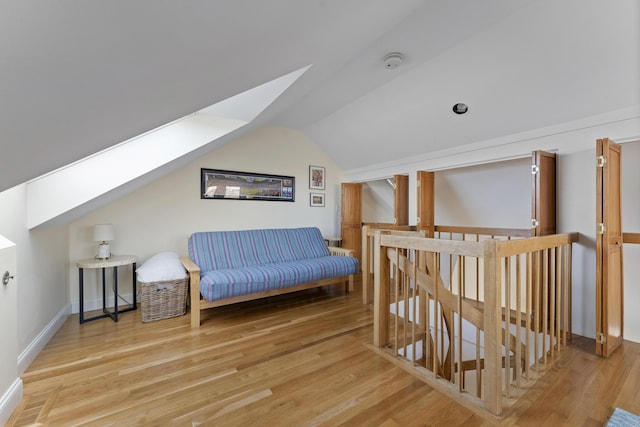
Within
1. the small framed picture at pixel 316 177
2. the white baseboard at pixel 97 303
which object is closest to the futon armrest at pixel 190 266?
the white baseboard at pixel 97 303

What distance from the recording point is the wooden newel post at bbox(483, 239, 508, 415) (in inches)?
58.2

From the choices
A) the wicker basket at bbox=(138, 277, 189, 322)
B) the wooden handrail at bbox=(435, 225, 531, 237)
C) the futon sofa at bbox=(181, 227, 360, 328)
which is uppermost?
the wooden handrail at bbox=(435, 225, 531, 237)

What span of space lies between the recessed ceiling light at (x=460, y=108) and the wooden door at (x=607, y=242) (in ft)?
3.65

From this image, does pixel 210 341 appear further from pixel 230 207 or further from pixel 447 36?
pixel 447 36

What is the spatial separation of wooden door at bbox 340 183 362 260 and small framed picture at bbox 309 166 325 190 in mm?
404

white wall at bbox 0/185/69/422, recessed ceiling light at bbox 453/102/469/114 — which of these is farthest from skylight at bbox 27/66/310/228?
recessed ceiling light at bbox 453/102/469/114

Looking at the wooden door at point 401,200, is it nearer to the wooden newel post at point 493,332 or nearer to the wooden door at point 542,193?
the wooden door at point 542,193

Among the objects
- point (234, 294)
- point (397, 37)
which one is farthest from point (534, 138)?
point (234, 294)

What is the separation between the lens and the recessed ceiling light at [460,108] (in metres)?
2.80

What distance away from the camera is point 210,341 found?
231 cm

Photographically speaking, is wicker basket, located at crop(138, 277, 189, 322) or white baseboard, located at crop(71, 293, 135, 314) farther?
white baseboard, located at crop(71, 293, 135, 314)

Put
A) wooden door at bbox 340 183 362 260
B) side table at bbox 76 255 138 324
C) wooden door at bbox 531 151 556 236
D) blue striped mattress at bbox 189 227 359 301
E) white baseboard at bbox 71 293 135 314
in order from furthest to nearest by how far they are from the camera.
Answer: wooden door at bbox 340 183 362 260 < white baseboard at bbox 71 293 135 314 < blue striped mattress at bbox 189 227 359 301 < side table at bbox 76 255 138 324 < wooden door at bbox 531 151 556 236

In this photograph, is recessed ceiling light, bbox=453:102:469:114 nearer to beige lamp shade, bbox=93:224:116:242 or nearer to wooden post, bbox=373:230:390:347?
wooden post, bbox=373:230:390:347

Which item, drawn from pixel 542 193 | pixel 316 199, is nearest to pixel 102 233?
pixel 316 199
